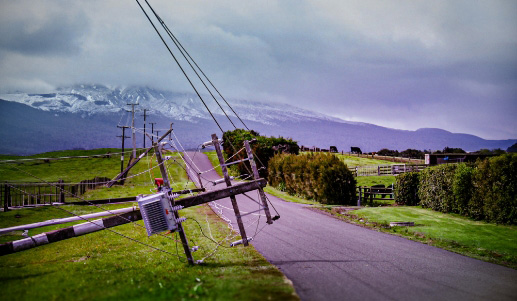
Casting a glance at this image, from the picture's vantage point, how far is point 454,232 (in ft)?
57.7

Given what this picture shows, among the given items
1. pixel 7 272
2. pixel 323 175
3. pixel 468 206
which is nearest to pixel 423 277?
pixel 7 272

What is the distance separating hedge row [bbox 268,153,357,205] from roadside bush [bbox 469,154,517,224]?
12026mm

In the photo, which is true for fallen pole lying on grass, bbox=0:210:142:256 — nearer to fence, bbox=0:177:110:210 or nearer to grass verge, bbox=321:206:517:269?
fence, bbox=0:177:110:210

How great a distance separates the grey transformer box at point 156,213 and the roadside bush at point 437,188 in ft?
75.2

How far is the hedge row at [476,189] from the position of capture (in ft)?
66.9

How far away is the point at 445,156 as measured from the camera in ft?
199

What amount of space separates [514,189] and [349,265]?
14.9 m

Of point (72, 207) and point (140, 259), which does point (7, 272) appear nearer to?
point (140, 259)

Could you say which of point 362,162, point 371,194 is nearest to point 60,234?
point 371,194

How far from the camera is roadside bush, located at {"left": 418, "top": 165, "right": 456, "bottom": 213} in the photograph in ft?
84.8

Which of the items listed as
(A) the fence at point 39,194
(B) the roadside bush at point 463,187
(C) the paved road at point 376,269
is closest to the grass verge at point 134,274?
(C) the paved road at point 376,269

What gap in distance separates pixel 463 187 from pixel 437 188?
11.0ft

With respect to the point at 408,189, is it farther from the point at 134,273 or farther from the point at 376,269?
the point at 134,273

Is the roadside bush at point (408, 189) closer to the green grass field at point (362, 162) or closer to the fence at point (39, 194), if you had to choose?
the fence at point (39, 194)
